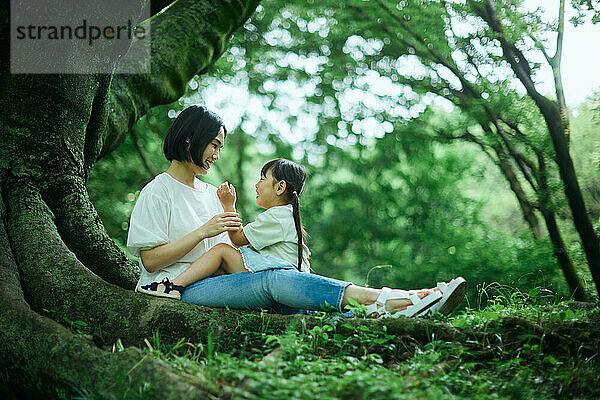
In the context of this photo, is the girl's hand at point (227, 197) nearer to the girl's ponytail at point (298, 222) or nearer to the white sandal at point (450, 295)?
the girl's ponytail at point (298, 222)

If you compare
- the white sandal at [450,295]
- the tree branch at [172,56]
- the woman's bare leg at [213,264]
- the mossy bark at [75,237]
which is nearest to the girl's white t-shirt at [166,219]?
the woman's bare leg at [213,264]

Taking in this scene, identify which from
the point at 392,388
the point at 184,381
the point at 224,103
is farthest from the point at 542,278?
the point at 224,103

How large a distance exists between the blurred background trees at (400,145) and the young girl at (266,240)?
161 cm

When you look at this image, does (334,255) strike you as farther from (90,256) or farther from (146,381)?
(146,381)

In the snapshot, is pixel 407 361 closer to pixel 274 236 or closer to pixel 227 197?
pixel 274 236

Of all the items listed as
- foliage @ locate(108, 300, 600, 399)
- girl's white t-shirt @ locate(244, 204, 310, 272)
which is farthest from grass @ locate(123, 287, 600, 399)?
girl's white t-shirt @ locate(244, 204, 310, 272)

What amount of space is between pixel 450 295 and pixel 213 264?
1543 mm

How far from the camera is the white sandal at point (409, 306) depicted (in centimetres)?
302

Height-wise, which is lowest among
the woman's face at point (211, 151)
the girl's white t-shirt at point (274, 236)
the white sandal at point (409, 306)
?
the white sandal at point (409, 306)

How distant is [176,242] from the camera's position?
336cm

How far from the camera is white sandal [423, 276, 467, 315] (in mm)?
2984

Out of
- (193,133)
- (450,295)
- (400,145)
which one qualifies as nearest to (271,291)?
(450,295)

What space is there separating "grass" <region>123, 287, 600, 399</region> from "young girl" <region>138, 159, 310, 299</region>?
54 cm

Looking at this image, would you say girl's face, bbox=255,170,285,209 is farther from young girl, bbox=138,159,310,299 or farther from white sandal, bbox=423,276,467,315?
white sandal, bbox=423,276,467,315
